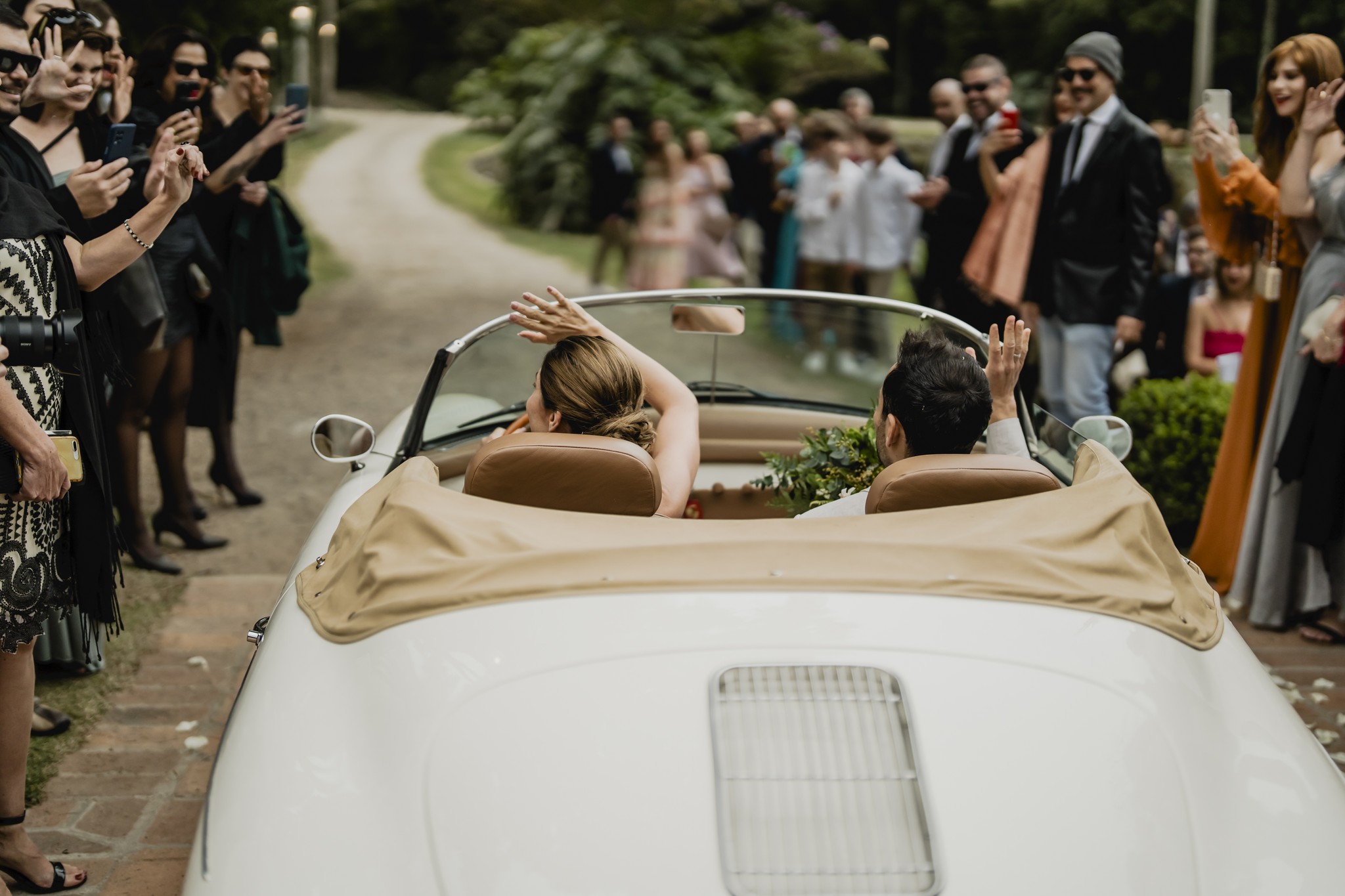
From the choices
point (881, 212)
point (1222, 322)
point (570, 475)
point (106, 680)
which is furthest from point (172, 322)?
point (881, 212)

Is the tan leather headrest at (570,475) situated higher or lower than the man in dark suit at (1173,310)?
higher

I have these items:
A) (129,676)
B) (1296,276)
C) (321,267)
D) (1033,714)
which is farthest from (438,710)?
(321,267)

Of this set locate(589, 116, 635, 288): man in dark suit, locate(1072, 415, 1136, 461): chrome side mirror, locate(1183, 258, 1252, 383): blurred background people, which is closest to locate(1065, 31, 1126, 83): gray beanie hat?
locate(1183, 258, 1252, 383): blurred background people

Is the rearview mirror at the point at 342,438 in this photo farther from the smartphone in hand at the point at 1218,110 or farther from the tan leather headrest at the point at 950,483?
the smartphone in hand at the point at 1218,110

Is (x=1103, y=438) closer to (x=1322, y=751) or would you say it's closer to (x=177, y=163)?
(x=1322, y=751)

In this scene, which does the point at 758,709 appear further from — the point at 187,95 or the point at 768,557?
the point at 187,95

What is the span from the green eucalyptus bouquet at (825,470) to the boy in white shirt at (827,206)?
7.26 m

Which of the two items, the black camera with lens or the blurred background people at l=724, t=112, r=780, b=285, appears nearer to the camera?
the black camera with lens

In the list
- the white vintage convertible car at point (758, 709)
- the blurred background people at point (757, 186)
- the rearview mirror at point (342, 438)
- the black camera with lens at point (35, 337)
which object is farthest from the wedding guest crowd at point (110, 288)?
the blurred background people at point (757, 186)

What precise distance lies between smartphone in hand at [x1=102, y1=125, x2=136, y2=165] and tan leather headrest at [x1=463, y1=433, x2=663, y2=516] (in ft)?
5.31

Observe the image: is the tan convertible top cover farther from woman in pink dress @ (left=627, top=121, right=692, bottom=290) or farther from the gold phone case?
woman in pink dress @ (left=627, top=121, right=692, bottom=290)

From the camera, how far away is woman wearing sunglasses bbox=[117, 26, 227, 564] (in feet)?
18.2

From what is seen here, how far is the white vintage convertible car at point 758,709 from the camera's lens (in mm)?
1931

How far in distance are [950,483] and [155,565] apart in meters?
4.18
